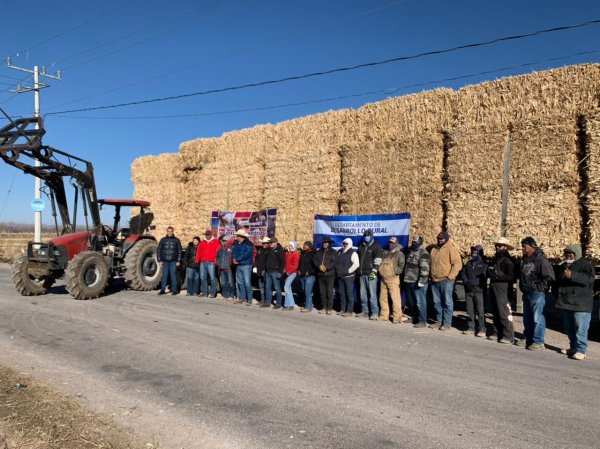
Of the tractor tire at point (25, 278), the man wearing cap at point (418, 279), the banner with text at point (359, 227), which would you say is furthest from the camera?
the tractor tire at point (25, 278)

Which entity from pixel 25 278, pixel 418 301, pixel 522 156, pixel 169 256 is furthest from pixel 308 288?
pixel 25 278

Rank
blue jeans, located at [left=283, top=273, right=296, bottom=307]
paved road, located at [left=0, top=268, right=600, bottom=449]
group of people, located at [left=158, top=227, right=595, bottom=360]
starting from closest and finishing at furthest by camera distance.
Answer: paved road, located at [left=0, top=268, right=600, bottom=449] → group of people, located at [left=158, top=227, right=595, bottom=360] → blue jeans, located at [left=283, top=273, right=296, bottom=307]

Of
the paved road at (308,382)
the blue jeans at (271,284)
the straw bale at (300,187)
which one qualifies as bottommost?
the paved road at (308,382)

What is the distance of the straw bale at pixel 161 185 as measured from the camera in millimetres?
16953

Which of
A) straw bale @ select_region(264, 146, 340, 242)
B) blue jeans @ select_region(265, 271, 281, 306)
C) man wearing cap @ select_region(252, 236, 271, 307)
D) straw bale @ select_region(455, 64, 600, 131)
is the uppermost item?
straw bale @ select_region(455, 64, 600, 131)

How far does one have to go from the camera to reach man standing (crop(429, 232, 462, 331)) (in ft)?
31.2

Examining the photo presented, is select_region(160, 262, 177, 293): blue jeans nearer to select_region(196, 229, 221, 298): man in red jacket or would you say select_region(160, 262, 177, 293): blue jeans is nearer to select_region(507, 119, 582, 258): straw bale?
select_region(196, 229, 221, 298): man in red jacket

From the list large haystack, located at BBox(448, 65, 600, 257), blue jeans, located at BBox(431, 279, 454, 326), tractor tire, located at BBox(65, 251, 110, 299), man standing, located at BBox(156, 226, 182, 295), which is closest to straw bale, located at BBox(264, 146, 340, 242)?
man standing, located at BBox(156, 226, 182, 295)

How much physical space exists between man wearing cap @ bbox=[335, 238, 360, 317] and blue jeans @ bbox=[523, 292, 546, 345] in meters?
3.70

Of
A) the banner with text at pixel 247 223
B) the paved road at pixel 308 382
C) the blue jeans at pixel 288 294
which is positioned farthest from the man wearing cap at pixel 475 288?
the banner with text at pixel 247 223

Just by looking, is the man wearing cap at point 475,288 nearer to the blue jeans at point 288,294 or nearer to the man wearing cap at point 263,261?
the blue jeans at point 288,294

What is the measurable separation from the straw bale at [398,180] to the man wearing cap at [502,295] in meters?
2.32

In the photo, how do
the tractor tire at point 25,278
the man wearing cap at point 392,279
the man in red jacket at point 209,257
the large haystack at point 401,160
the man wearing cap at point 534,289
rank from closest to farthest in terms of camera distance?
the man wearing cap at point 534,289 → the man wearing cap at point 392,279 → the large haystack at point 401,160 → the tractor tire at point 25,278 → the man in red jacket at point 209,257

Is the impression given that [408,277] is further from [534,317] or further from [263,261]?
[263,261]
